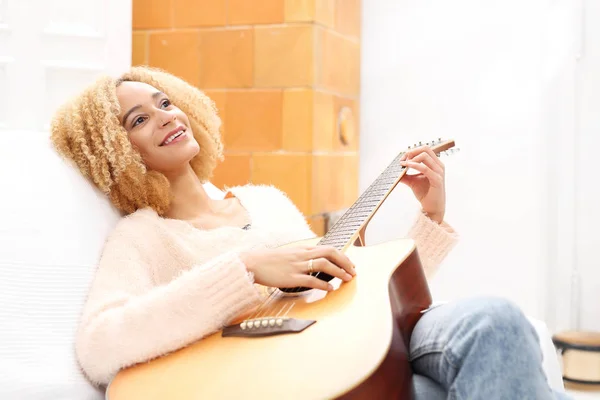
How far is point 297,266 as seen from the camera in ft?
4.11

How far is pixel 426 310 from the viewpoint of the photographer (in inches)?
50.9

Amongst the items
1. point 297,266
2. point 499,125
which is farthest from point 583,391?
point 297,266

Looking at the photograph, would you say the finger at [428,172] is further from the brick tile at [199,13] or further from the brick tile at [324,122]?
the brick tile at [199,13]

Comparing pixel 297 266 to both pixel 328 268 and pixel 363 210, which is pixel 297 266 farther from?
pixel 363 210

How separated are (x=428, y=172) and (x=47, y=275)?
2.61 feet

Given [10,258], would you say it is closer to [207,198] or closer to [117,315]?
[117,315]

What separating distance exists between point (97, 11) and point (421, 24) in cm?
115

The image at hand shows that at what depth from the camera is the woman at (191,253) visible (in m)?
1.10

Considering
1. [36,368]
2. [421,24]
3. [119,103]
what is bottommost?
[36,368]

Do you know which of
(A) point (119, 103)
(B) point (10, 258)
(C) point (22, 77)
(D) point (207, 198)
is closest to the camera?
(B) point (10, 258)

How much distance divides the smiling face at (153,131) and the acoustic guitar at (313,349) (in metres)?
0.43

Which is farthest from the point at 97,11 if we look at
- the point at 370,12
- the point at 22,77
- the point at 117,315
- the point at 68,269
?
the point at 117,315

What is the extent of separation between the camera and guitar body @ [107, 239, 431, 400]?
100cm

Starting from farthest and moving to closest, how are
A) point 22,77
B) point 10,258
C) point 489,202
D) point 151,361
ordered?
point 489,202 → point 22,77 → point 10,258 → point 151,361
